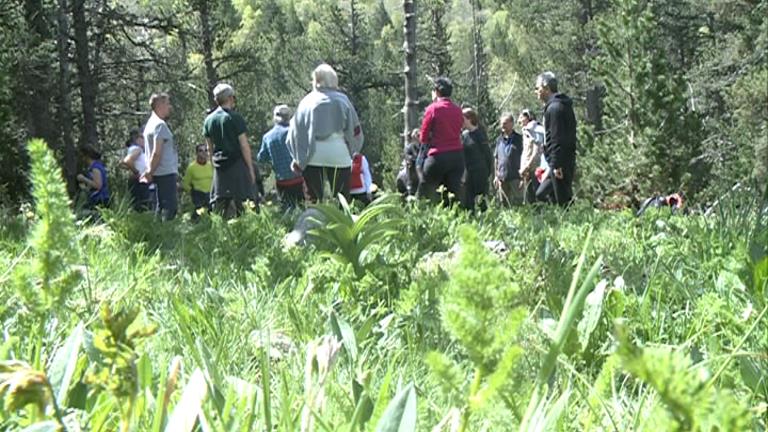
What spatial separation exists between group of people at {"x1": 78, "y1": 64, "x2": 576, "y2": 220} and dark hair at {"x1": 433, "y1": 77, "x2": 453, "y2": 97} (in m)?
0.01

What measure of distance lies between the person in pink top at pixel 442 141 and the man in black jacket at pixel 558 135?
3.17ft

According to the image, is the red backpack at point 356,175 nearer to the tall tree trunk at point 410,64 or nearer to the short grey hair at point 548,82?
the short grey hair at point 548,82

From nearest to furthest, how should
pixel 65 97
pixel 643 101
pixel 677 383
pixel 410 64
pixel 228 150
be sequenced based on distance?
pixel 677 383
pixel 228 150
pixel 410 64
pixel 65 97
pixel 643 101

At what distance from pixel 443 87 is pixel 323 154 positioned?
220cm

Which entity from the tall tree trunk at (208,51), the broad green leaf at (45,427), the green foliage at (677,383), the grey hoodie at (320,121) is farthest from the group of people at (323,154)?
the tall tree trunk at (208,51)

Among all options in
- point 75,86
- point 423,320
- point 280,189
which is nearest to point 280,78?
point 75,86

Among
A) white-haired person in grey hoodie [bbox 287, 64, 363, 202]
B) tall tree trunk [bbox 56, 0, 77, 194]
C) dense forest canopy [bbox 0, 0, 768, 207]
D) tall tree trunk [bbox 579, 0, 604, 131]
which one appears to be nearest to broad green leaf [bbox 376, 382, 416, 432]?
dense forest canopy [bbox 0, 0, 768, 207]

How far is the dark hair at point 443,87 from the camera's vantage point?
921cm

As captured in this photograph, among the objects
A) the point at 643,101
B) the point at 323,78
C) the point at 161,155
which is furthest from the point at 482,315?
the point at 643,101

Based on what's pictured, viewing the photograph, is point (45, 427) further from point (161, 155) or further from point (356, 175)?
point (356, 175)

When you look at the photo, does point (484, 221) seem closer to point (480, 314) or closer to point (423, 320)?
point (423, 320)

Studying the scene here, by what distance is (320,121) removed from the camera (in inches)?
299

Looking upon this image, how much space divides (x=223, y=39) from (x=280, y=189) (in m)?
21.6

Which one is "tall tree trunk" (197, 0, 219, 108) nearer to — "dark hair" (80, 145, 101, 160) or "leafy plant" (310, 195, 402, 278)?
"dark hair" (80, 145, 101, 160)
